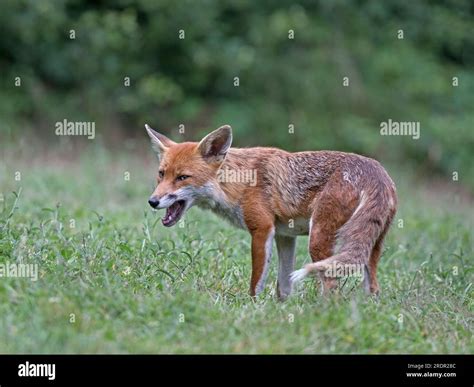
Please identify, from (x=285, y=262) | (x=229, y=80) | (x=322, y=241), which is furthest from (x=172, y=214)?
(x=229, y=80)

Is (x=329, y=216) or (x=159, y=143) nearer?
(x=329, y=216)

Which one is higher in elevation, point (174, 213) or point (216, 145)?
point (216, 145)

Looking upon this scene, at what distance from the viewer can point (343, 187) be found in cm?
741

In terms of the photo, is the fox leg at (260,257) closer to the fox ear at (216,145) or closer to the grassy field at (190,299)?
the grassy field at (190,299)

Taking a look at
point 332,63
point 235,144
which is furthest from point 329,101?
point 235,144

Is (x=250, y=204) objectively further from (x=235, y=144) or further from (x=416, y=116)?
(x=416, y=116)

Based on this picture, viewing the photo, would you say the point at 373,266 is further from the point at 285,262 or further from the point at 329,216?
the point at 285,262

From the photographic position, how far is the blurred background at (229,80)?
17953 mm

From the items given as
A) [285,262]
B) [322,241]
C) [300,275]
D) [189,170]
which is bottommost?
[300,275]

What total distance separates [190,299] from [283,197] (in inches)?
68.0

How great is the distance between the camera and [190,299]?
6.46 metres

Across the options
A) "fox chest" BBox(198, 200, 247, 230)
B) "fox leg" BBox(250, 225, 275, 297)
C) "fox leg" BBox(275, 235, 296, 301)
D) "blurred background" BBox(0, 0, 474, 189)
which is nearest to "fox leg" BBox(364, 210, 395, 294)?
"fox leg" BBox(275, 235, 296, 301)

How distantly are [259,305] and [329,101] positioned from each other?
12.5 metres

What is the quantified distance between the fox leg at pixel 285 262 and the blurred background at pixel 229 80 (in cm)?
985
